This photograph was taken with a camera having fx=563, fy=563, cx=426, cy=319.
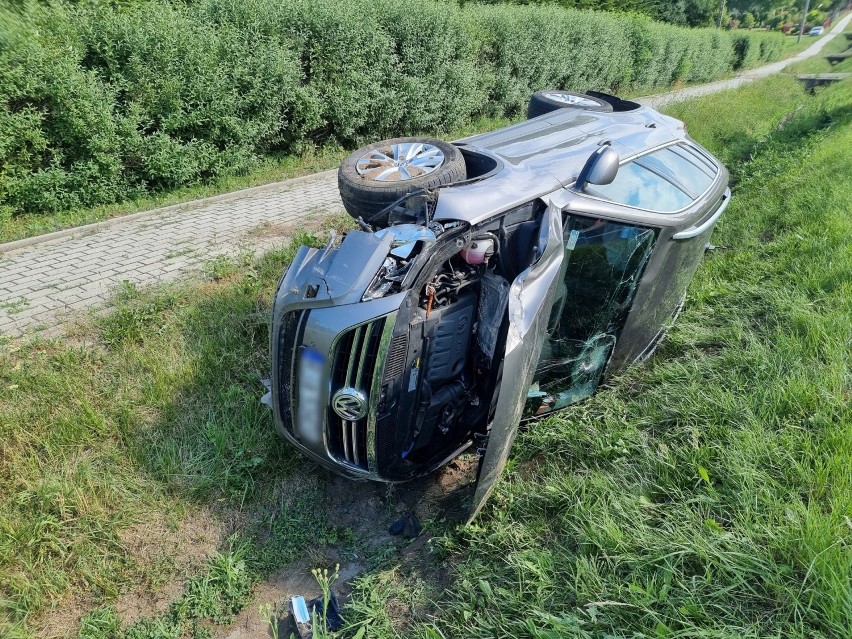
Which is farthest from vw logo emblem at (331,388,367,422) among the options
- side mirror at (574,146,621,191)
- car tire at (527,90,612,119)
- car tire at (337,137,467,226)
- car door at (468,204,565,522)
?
car tire at (527,90,612,119)

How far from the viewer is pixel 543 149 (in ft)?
12.7

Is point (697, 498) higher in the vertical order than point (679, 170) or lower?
lower

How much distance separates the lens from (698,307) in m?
4.85

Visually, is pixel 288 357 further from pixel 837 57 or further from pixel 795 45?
pixel 795 45

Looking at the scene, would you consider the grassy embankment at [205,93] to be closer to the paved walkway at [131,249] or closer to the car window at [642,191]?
the paved walkway at [131,249]

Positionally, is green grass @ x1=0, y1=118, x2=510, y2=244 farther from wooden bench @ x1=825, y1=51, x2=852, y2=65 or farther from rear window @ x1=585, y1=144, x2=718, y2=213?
wooden bench @ x1=825, y1=51, x2=852, y2=65

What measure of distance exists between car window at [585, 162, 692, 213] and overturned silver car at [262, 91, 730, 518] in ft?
0.04

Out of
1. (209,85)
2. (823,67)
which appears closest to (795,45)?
(823,67)

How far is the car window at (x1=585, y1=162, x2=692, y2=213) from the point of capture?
351 cm

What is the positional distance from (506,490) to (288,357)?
1.40 metres

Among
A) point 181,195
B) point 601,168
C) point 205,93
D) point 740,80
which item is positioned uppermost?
point 601,168

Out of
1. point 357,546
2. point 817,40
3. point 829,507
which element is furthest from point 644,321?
point 817,40

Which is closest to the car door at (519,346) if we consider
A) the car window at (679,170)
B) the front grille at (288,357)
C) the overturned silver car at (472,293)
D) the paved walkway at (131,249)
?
the overturned silver car at (472,293)

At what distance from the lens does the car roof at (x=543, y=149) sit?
3111 millimetres
